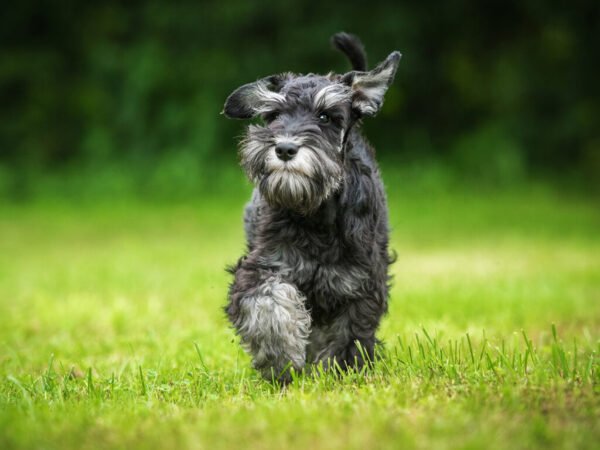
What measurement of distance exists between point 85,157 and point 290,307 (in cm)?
1588

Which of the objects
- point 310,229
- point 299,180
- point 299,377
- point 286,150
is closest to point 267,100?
point 286,150

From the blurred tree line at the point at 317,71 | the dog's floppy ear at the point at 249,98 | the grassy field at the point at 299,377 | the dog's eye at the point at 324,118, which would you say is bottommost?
the grassy field at the point at 299,377

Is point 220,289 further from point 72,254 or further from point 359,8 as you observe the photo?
point 359,8

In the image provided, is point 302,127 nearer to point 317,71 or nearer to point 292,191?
point 292,191

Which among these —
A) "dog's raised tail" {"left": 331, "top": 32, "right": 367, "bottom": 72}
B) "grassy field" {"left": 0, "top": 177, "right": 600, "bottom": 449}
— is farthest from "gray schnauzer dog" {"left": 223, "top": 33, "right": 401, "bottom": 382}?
"dog's raised tail" {"left": 331, "top": 32, "right": 367, "bottom": 72}

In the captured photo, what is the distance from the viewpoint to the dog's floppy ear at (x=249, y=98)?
4803 mm

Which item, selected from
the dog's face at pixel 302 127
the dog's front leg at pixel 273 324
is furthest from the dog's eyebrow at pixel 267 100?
the dog's front leg at pixel 273 324

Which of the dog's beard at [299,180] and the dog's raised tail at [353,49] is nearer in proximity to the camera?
the dog's beard at [299,180]

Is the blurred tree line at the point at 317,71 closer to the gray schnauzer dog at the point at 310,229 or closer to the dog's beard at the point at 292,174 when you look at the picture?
the gray schnauzer dog at the point at 310,229

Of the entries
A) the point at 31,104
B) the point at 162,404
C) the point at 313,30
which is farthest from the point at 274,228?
the point at 31,104

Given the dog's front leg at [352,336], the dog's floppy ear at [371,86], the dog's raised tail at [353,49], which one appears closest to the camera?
the dog's front leg at [352,336]

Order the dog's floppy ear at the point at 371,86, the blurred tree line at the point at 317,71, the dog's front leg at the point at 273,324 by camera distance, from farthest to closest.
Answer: the blurred tree line at the point at 317,71
the dog's floppy ear at the point at 371,86
the dog's front leg at the point at 273,324

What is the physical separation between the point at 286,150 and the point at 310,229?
1.78 ft

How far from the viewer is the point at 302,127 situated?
14.3 feet
